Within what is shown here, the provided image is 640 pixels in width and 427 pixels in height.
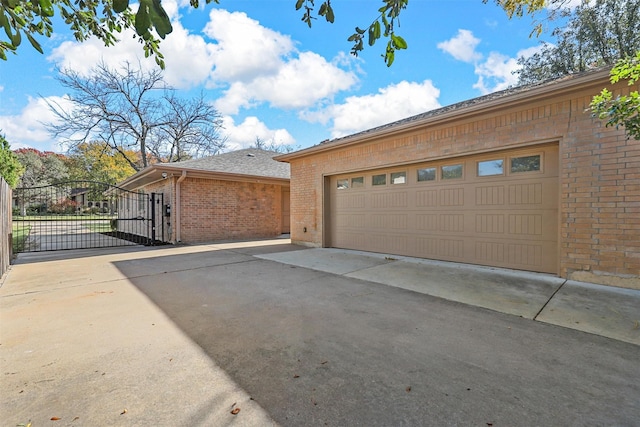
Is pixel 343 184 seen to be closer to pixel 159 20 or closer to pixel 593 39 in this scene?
pixel 159 20

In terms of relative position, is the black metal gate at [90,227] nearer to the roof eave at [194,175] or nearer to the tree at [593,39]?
the roof eave at [194,175]

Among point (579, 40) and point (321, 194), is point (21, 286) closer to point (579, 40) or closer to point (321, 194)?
point (321, 194)

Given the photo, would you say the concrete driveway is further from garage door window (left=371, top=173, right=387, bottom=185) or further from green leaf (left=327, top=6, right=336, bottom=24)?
garage door window (left=371, top=173, right=387, bottom=185)

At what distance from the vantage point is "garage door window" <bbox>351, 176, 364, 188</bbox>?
26.2ft

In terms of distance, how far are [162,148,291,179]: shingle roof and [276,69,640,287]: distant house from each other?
4582mm

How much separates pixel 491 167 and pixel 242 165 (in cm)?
939

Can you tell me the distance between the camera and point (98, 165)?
2969 cm

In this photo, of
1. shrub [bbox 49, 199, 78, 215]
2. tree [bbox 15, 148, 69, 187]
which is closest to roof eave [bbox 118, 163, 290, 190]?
shrub [bbox 49, 199, 78, 215]

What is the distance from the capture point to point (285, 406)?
1765 mm

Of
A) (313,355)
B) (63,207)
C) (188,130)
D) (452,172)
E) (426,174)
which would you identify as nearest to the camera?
(313,355)

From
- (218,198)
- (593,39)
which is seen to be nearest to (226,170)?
(218,198)

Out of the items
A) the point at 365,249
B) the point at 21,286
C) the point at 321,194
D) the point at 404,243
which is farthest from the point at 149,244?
the point at 404,243

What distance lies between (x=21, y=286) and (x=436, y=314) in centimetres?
624

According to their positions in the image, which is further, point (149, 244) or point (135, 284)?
point (149, 244)
